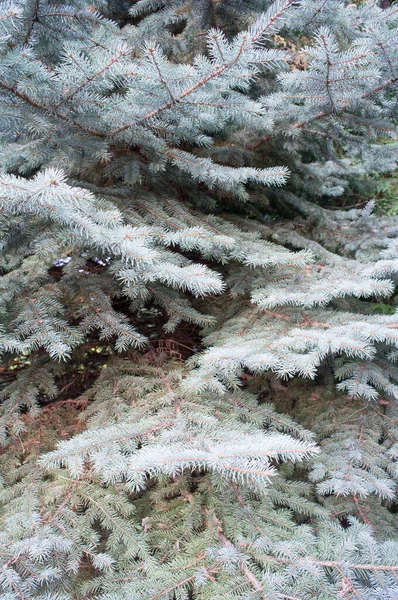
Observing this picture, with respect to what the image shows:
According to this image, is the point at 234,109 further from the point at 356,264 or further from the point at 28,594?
the point at 28,594

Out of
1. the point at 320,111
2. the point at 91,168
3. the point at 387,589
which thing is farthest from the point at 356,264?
the point at 91,168

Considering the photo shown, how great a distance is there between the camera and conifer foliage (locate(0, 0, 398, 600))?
1375mm

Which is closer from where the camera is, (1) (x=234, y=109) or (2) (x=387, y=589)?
(2) (x=387, y=589)

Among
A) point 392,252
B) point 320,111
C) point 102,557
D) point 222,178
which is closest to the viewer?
point 102,557

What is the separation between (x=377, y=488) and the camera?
1606 millimetres

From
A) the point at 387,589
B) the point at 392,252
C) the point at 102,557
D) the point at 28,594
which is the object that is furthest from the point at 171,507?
the point at 392,252

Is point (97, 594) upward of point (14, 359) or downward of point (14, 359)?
downward

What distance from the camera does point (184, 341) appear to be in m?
2.67

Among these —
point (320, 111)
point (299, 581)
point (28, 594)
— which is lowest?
point (28, 594)

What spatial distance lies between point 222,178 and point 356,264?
3.18 ft

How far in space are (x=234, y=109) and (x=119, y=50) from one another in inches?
21.6

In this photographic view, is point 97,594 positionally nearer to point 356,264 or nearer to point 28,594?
point 28,594

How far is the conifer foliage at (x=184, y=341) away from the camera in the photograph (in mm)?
1375

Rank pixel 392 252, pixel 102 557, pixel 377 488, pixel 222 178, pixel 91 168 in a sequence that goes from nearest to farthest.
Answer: pixel 102 557
pixel 377 488
pixel 222 178
pixel 392 252
pixel 91 168
